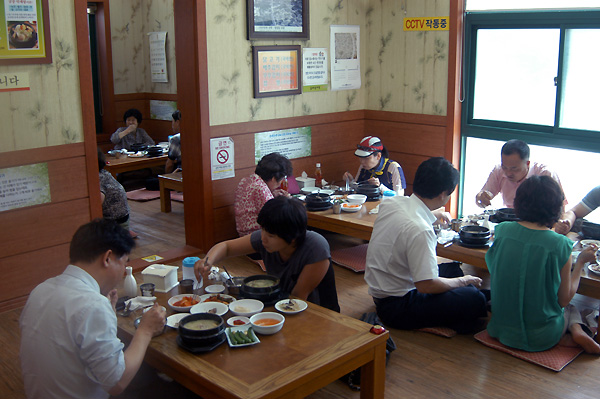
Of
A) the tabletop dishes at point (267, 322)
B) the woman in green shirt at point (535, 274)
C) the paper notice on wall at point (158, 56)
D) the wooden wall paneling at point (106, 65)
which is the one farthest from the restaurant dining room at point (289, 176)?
the paper notice on wall at point (158, 56)

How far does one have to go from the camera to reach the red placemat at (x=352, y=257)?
16.7 feet

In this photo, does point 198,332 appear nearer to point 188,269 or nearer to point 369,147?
point 188,269

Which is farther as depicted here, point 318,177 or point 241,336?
point 318,177

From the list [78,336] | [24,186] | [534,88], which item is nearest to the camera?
[78,336]

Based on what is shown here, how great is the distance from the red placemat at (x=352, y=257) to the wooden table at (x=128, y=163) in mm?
2798

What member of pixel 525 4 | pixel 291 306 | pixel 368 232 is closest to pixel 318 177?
pixel 368 232

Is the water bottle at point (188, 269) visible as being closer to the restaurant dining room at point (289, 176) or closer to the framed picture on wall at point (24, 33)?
the restaurant dining room at point (289, 176)

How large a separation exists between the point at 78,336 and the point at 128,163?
4888 millimetres

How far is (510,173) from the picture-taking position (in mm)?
4641

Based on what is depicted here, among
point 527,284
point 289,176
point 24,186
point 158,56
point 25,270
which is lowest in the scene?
point 25,270

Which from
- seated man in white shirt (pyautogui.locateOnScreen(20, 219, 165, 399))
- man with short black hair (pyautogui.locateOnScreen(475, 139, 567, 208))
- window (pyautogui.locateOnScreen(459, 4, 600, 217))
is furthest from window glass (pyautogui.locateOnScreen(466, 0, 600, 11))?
seated man in white shirt (pyautogui.locateOnScreen(20, 219, 165, 399))

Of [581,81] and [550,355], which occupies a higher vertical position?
[581,81]

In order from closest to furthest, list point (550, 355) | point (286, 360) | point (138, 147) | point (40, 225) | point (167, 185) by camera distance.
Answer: point (286, 360), point (550, 355), point (40, 225), point (167, 185), point (138, 147)

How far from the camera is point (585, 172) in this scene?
5148 millimetres
